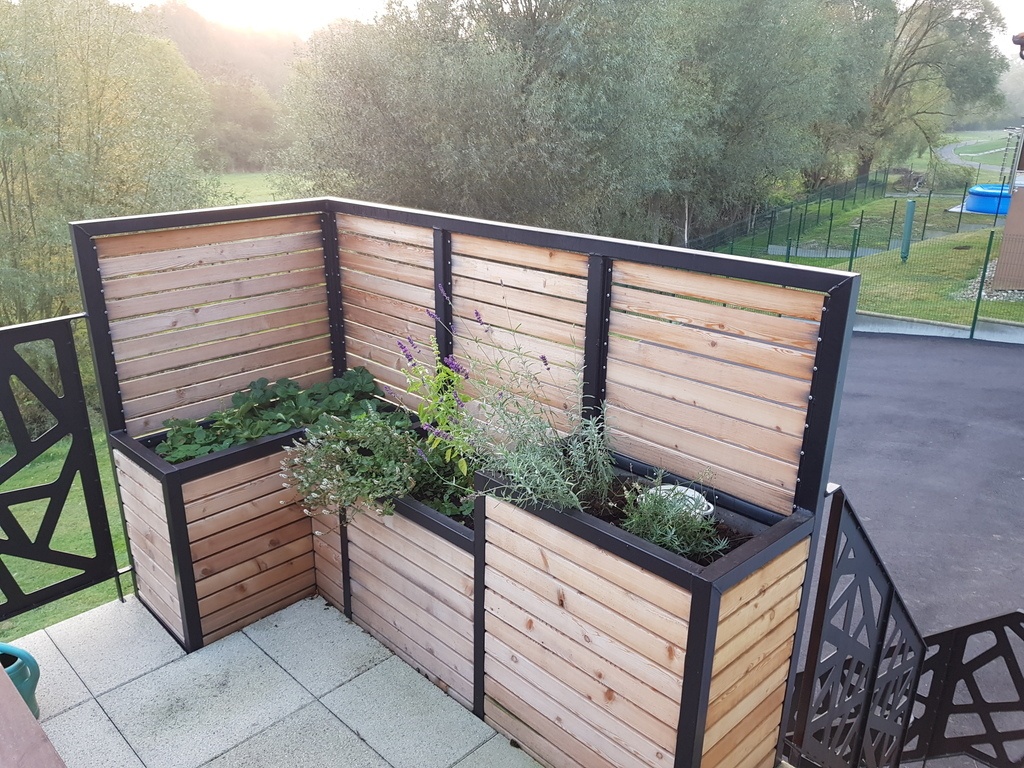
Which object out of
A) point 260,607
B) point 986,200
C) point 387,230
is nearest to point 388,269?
point 387,230

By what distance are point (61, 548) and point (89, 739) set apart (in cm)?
434

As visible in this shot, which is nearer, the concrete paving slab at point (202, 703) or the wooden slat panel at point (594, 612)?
the wooden slat panel at point (594, 612)

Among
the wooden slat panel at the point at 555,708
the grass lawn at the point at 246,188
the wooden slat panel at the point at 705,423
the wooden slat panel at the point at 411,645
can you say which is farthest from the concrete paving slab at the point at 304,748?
the grass lawn at the point at 246,188

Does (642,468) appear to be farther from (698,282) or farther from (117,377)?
(117,377)

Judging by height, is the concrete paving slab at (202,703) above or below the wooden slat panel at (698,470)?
below

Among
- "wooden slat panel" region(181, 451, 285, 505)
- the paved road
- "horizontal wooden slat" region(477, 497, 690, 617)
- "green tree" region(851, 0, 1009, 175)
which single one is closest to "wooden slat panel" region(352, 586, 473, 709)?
"wooden slat panel" region(181, 451, 285, 505)

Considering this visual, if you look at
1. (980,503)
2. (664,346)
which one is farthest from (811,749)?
(980,503)

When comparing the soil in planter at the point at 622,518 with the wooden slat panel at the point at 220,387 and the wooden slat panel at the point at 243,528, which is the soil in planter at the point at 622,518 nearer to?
the wooden slat panel at the point at 243,528

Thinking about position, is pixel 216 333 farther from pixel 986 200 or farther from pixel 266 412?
pixel 986 200

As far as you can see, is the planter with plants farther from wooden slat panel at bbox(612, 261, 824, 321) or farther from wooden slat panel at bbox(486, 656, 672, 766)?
wooden slat panel at bbox(612, 261, 824, 321)

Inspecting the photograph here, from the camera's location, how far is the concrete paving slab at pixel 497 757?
326 cm

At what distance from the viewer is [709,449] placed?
300 cm

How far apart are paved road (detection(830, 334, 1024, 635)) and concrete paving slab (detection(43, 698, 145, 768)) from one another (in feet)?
17.1

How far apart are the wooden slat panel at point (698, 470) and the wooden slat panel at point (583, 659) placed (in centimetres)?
75
